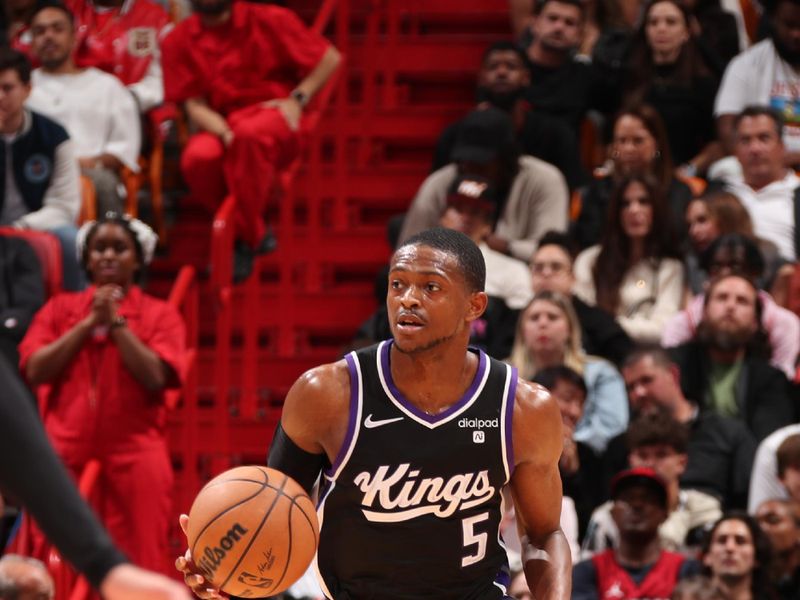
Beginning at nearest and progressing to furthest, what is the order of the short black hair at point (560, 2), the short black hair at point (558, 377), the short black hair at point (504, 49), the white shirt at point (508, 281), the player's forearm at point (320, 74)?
1. the short black hair at point (558, 377)
2. the white shirt at point (508, 281)
3. the player's forearm at point (320, 74)
4. the short black hair at point (504, 49)
5. the short black hair at point (560, 2)

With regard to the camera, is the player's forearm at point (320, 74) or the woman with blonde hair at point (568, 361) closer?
the woman with blonde hair at point (568, 361)

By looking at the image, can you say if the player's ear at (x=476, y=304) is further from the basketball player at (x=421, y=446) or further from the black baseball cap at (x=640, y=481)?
the black baseball cap at (x=640, y=481)

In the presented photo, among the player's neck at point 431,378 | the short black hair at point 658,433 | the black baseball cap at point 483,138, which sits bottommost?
the short black hair at point 658,433

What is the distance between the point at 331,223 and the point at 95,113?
170 centimetres

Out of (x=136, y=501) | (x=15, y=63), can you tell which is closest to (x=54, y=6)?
(x=15, y=63)

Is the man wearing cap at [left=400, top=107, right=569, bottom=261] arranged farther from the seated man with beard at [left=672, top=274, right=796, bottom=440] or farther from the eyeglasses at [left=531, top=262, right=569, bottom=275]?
the seated man with beard at [left=672, top=274, right=796, bottom=440]

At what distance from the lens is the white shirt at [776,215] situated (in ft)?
28.9

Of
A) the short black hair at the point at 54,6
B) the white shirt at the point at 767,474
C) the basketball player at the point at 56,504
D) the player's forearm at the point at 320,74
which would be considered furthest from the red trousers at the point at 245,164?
the basketball player at the point at 56,504

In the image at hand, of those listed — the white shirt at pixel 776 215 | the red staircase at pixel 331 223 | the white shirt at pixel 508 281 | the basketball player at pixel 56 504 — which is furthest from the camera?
the white shirt at pixel 776 215

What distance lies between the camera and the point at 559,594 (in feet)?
15.0

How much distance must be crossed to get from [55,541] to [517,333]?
17.5 ft

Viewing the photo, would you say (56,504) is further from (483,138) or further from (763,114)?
(763,114)

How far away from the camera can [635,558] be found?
6.67 m

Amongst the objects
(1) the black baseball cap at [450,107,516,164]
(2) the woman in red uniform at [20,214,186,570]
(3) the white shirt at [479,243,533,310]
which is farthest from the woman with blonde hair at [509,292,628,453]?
(2) the woman in red uniform at [20,214,186,570]
